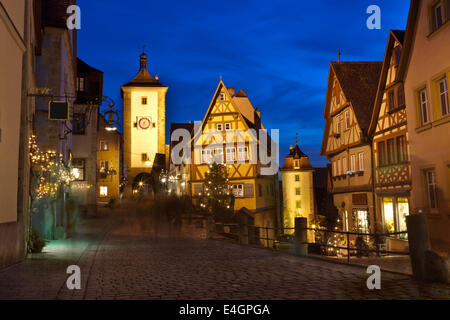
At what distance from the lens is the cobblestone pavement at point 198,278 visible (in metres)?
7.38

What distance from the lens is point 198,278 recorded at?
30.1ft

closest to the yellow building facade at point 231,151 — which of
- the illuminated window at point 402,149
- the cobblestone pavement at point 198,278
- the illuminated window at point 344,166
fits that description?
the illuminated window at point 344,166

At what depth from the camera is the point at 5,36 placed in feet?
36.0

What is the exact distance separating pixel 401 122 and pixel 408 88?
2270 mm

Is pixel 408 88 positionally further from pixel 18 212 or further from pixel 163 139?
pixel 163 139

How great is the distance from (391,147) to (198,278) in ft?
49.1

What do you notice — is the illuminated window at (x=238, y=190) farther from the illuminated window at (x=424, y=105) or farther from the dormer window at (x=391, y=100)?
the illuminated window at (x=424, y=105)

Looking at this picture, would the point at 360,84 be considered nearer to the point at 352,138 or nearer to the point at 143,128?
the point at 352,138

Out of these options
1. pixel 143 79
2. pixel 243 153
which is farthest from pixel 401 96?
pixel 143 79

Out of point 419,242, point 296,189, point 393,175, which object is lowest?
point 419,242

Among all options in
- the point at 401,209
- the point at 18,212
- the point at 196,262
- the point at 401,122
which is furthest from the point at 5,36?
the point at 401,209

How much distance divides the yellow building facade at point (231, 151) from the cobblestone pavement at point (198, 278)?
23.6 m

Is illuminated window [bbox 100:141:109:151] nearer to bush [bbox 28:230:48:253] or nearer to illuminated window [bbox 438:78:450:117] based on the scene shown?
bush [bbox 28:230:48:253]

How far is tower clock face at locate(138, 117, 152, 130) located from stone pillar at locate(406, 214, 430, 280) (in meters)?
55.6
